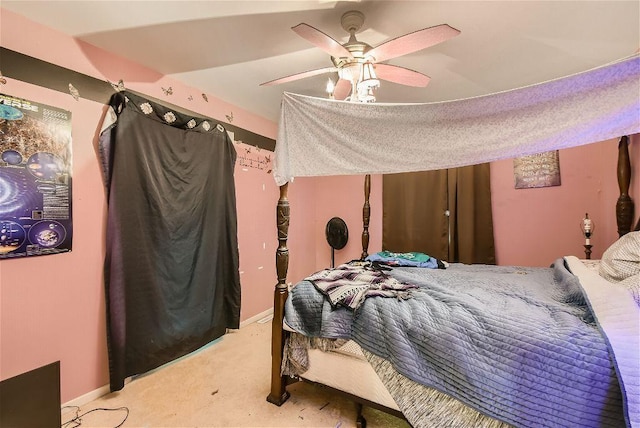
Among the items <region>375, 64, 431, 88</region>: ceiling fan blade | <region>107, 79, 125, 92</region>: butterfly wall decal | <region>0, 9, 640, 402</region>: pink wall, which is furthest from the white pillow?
<region>107, 79, 125, 92</region>: butterfly wall decal

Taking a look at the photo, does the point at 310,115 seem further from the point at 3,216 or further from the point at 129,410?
the point at 129,410

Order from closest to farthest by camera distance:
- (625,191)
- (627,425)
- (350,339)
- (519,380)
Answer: (627,425)
(519,380)
(350,339)
(625,191)

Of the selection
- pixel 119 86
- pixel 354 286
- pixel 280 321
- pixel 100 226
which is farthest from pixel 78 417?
pixel 119 86

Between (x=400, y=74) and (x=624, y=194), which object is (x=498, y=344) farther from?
(x=624, y=194)

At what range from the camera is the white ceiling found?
157 centimetres

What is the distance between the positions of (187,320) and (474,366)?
7.02ft

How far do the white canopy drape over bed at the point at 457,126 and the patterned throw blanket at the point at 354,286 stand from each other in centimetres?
67

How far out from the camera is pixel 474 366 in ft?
4.11

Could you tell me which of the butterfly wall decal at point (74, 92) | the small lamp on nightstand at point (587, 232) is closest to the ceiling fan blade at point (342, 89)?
the butterfly wall decal at point (74, 92)

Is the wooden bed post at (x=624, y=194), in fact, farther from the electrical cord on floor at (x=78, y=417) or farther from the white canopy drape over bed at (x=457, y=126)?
the electrical cord on floor at (x=78, y=417)

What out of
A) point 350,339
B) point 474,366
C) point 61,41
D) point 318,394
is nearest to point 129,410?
point 318,394

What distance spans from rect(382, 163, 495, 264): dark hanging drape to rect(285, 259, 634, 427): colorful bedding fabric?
156 cm

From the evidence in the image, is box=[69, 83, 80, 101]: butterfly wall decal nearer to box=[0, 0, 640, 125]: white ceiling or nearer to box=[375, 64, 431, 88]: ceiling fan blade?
box=[0, 0, 640, 125]: white ceiling

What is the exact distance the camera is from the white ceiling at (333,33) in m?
1.57
